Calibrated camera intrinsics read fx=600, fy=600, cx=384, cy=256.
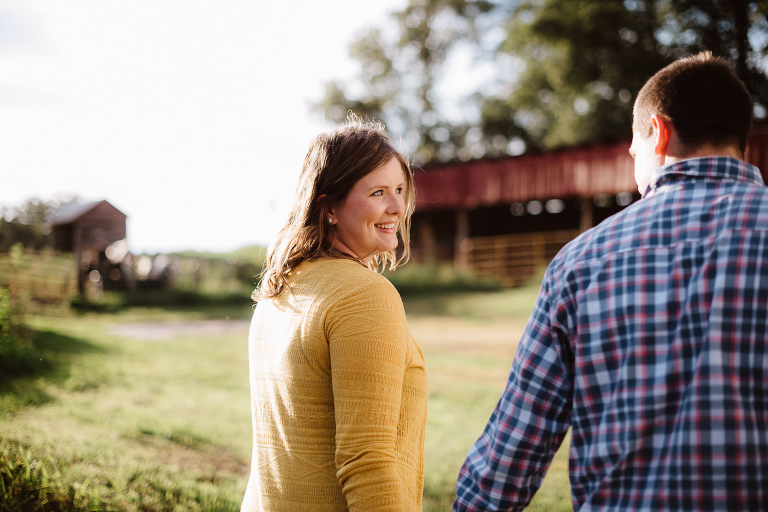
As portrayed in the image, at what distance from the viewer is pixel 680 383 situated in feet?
4.33

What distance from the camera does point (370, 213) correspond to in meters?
2.04

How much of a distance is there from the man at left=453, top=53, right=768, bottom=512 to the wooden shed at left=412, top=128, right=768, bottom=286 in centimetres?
1902

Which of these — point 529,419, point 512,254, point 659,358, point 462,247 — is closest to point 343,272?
point 529,419

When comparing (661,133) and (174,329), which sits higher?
(661,133)

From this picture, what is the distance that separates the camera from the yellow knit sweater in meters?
1.64

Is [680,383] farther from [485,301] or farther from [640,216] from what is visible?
[485,301]

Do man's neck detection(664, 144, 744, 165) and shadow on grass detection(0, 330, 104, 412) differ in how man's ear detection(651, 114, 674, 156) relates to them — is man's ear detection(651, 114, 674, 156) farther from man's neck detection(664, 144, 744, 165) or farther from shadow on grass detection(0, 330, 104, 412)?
shadow on grass detection(0, 330, 104, 412)

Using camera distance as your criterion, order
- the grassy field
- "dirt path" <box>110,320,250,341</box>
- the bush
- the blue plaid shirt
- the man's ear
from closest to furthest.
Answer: the blue plaid shirt
the man's ear
the grassy field
the bush
"dirt path" <box>110,320,250,341</box>

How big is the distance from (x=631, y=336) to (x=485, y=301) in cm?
1745

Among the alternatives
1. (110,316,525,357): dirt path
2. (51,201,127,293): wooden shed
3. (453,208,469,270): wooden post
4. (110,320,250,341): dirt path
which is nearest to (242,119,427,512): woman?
(51,201,127,293): wooden shed

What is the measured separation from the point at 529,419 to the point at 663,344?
1.29ft

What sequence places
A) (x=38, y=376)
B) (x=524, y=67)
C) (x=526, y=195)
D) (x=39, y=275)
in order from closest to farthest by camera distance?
1. (x=38, y=376)
2. (x=39, y=275)
3. (x=526, y=195)
4. (x=524, y=67)

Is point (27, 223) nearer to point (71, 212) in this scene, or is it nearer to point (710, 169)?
point (71, 212)

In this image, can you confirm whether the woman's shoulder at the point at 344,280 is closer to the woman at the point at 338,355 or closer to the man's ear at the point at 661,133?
the woman at the point at 338,355
